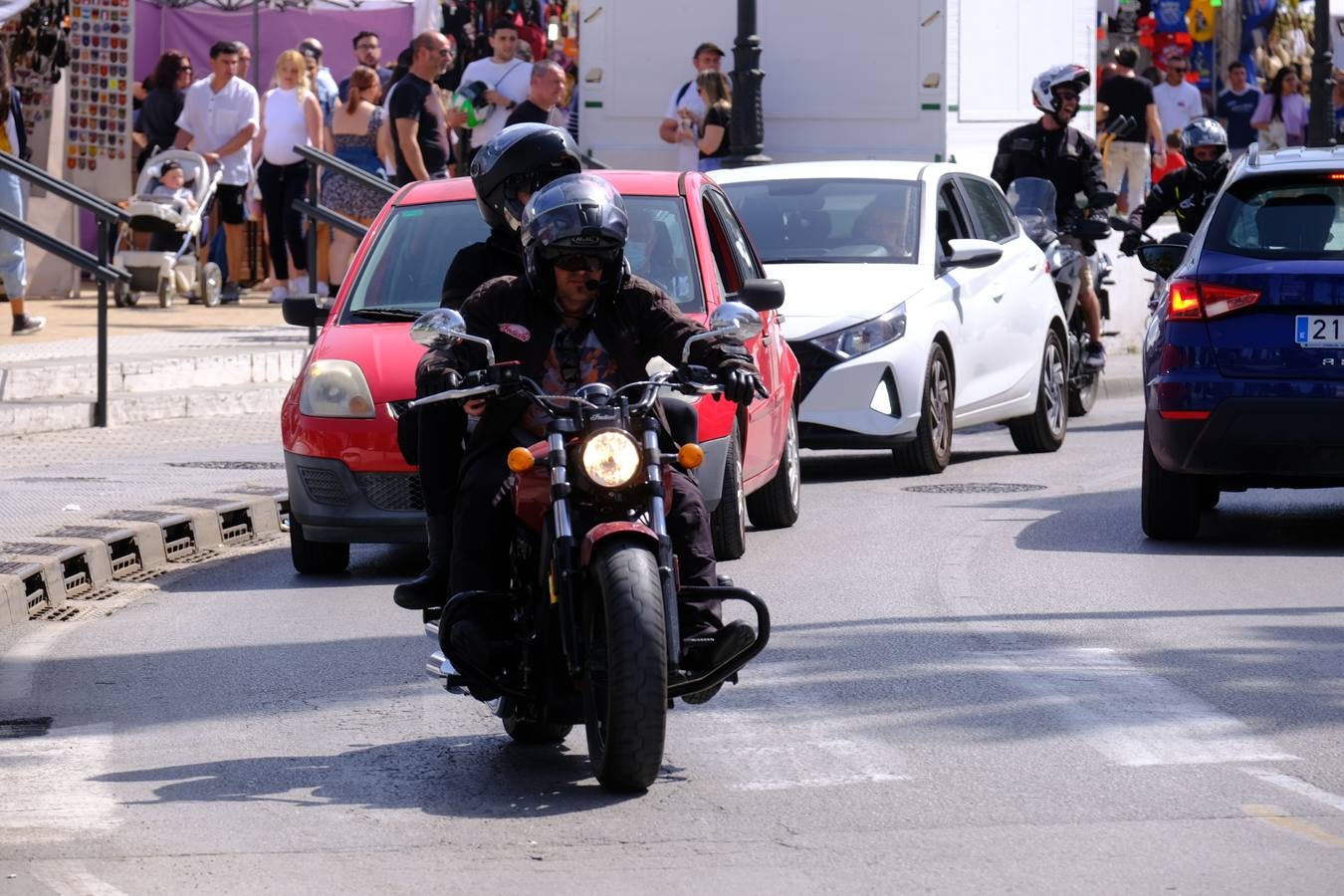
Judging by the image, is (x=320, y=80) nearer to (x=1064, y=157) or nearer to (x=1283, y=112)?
(x=1064, y=157)

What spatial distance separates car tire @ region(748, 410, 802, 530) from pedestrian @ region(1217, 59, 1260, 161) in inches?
801

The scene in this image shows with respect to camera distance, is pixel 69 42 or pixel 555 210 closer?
pixel 555 210

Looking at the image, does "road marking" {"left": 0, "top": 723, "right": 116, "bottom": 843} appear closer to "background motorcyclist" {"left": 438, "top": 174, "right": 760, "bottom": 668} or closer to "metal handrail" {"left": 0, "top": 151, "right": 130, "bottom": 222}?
"background motorcyclist" {"left": 438, "top": 174, "right": 760, "bottom": 668}

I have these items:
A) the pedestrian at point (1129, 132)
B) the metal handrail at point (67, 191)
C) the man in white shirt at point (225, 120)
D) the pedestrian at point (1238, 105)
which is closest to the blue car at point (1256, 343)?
the metal handrail at point (67, 191)

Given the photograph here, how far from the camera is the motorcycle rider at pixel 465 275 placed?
7164mm

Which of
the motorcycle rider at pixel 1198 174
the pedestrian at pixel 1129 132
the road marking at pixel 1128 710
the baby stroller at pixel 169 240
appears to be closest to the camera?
the road marking at pixel 1128 710

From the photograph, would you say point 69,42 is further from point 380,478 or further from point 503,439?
point 503,439

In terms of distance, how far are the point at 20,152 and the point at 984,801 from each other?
49.1ft

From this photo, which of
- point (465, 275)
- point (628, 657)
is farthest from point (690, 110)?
point (628, 657)

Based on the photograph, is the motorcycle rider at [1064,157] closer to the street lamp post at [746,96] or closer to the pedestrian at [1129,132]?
the street lamp post at [746,96]

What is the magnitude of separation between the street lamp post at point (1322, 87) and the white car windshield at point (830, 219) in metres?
12.2

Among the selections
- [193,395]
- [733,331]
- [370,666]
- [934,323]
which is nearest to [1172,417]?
[934,323]

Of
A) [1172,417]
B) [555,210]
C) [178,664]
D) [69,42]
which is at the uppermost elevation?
[69,42]

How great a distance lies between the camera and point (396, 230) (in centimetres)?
1176
